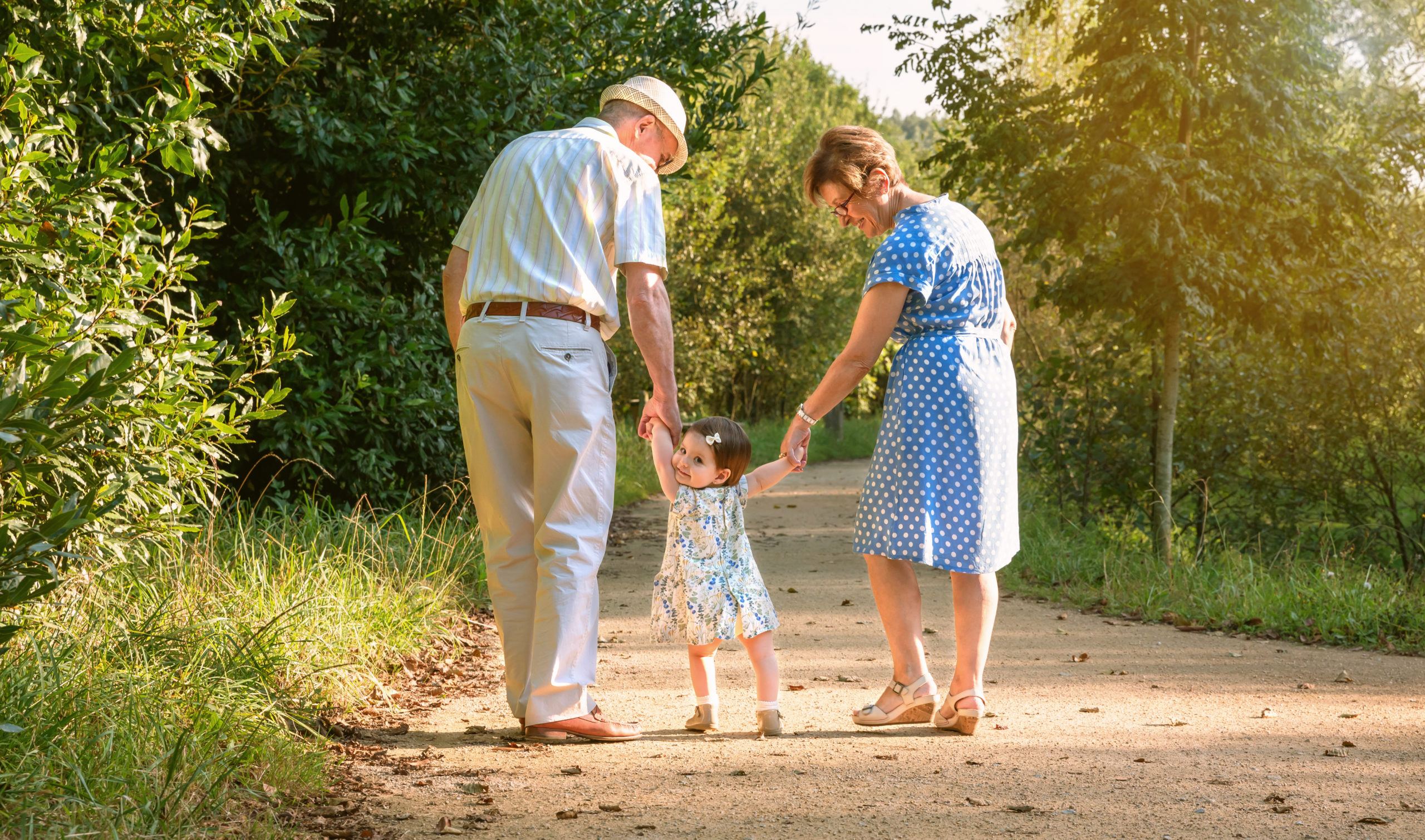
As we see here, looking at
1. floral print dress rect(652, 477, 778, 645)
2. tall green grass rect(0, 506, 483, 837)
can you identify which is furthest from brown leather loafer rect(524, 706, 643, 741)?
tall green grass rect(0, 506, 483, 837)

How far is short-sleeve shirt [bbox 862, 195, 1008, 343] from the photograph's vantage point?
4055 mm

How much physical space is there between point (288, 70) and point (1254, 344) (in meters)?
8.01

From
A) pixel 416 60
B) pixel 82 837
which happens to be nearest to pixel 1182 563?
pixel 416 60

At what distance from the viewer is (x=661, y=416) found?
4.06m

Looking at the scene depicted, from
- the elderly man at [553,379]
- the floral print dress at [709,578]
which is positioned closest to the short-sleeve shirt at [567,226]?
the elderly man at [553,379]

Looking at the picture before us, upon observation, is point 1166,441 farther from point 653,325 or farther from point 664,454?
point 653,325

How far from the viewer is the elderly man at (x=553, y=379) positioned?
3895 millimetres

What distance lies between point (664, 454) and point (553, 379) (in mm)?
529

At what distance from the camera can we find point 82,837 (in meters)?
2.53

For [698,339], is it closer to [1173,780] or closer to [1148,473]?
[1148,473]

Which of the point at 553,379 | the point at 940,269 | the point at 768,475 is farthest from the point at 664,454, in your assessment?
the point at 940,269

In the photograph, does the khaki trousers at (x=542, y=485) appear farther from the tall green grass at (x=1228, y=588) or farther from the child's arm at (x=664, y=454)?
the tall green grass at (x=1228, y=588)

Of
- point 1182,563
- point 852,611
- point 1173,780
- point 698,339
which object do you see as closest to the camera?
point 1173,780

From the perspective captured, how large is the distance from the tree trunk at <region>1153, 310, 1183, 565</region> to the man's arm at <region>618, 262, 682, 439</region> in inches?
206
